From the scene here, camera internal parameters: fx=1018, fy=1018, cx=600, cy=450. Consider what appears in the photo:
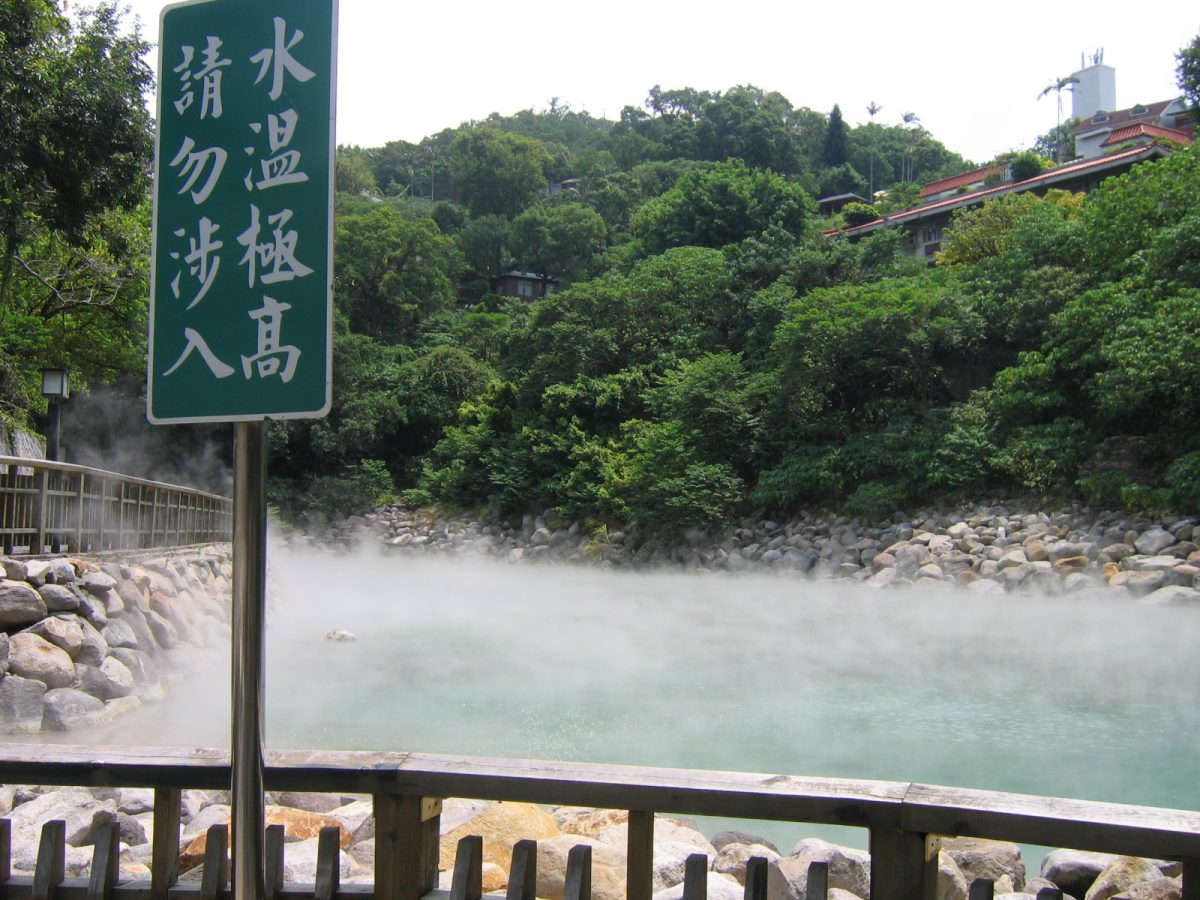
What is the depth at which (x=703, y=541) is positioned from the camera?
1823cm

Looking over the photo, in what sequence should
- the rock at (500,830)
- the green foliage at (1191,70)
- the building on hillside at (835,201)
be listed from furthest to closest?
the building on hillside at (835,201) → the green foliage at (1191,70) → the rock at (500,830)

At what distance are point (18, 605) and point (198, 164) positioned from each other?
6250 mm

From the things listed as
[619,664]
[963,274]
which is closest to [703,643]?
[619,664]

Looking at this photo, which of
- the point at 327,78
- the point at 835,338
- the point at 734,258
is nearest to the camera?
the point at 327,78

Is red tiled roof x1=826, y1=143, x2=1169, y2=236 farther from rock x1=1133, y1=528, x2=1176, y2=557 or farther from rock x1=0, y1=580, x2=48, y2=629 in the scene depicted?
rock x1=0, y1=580, x2=48, y2=629

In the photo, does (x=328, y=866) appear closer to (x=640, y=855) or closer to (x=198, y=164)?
(x=640, y=855)

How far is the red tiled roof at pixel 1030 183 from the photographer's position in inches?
925

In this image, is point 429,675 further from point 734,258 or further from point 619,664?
point 734,258

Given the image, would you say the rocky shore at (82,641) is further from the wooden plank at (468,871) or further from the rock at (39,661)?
the wooden plank at (468,871)

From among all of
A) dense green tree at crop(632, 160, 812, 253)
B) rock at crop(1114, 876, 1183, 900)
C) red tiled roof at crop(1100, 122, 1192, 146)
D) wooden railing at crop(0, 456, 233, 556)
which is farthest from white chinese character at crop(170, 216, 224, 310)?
red tiled roof at crop(1100, 122, 1192, 146)

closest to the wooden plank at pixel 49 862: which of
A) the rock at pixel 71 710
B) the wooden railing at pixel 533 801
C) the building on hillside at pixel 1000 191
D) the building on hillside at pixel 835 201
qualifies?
the wooden railing at pixel 533 801

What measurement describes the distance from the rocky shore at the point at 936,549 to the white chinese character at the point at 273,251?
12.0m

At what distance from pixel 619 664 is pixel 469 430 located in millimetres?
15774

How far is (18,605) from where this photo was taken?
267 inches
